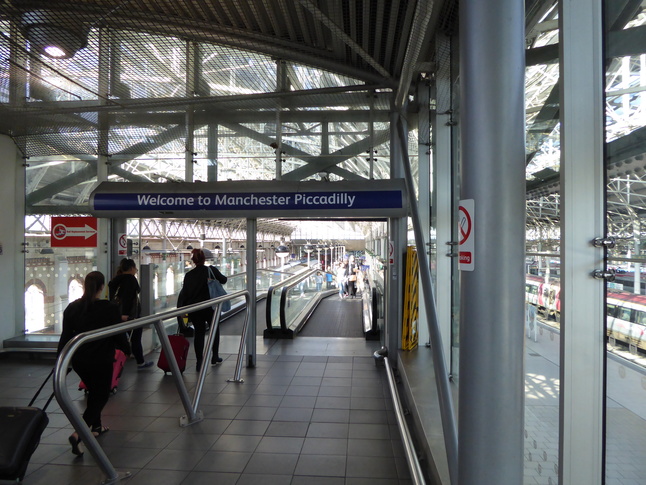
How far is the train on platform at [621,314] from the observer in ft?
4.83

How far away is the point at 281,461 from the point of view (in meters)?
3.05

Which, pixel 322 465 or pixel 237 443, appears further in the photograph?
pixel 237 443

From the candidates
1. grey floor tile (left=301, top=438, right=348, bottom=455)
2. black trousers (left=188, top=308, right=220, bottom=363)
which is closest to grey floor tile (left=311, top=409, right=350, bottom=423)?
grey floor tile (left=301, top=438, right=348, bottom=455)

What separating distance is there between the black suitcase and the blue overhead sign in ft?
10.0

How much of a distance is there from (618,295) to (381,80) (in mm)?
4127

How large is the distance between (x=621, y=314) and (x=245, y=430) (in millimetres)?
2971

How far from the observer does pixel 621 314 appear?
1.61 m

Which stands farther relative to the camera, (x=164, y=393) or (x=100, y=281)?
(x=164, y=393)

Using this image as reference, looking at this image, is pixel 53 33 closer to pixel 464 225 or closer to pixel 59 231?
pixel 59 231

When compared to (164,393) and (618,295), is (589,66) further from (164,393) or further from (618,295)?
(164,393)

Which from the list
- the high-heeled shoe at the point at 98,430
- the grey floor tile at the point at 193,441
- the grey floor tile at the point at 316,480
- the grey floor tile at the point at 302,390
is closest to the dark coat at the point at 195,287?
the grey floor tile at the point at 302,390

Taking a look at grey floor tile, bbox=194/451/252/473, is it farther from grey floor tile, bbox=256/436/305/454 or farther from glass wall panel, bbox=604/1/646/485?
glass wall panel, bbox=604/1/646/485

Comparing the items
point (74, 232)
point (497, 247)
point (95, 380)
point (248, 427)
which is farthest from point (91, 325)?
point (74, 232)

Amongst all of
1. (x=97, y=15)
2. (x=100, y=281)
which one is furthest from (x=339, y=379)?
(x=97, y=15)
